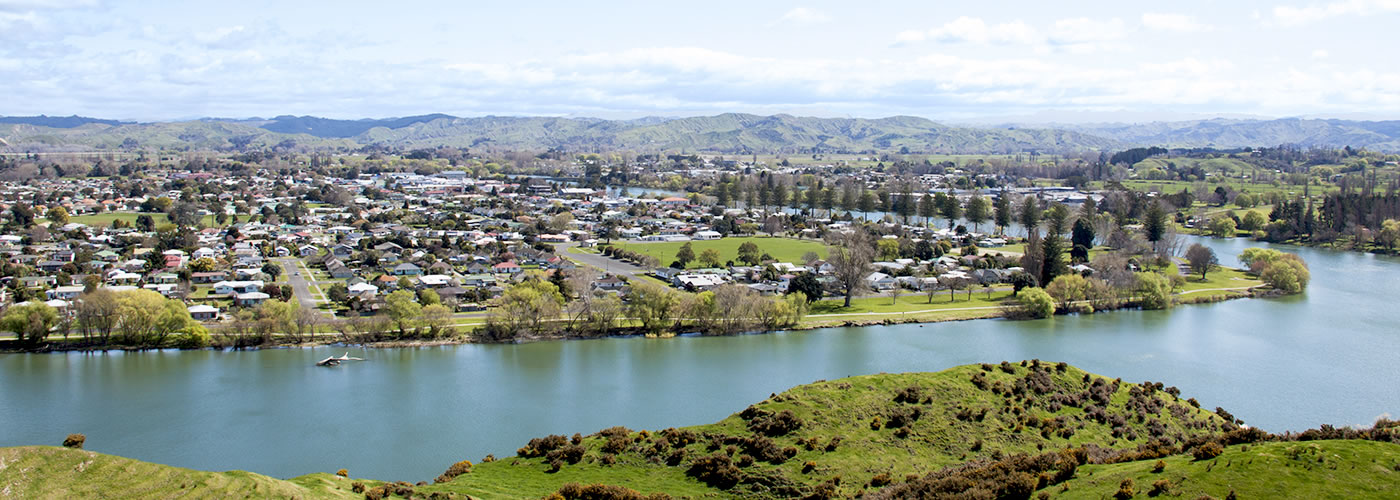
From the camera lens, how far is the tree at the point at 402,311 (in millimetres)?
17656

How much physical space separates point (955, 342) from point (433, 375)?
9957 mm

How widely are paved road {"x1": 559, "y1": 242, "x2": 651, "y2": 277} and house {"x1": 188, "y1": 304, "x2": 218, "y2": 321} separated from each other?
959 centimetres

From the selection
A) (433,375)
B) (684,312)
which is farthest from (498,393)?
(684,312)

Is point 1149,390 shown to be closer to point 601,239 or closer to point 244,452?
point 244,452

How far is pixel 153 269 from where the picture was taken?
23.5 meters

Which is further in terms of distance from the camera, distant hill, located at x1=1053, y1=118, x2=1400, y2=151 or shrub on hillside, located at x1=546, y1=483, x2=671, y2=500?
distant hill, located at x1=1053, y1=118, x2=1400, y2=151

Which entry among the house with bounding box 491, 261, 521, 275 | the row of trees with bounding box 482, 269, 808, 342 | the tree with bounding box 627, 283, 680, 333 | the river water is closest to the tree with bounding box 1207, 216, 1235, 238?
the river water

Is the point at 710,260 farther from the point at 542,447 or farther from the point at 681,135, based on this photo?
the point at 681,135

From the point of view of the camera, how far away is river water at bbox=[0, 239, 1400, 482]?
38.9ft

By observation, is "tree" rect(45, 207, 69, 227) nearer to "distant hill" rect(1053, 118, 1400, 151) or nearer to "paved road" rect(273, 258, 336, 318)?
"paved road" rect(273, 258, 336, 318)

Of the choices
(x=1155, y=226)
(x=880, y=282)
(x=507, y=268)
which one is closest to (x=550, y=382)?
(x=507, y=268)

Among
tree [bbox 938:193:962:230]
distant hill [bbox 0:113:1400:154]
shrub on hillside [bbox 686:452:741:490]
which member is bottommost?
shrub on hillside [bbox 686:452:741:490]

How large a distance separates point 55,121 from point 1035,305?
496 ft

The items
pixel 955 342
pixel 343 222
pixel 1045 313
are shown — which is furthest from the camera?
pixel 343 222
